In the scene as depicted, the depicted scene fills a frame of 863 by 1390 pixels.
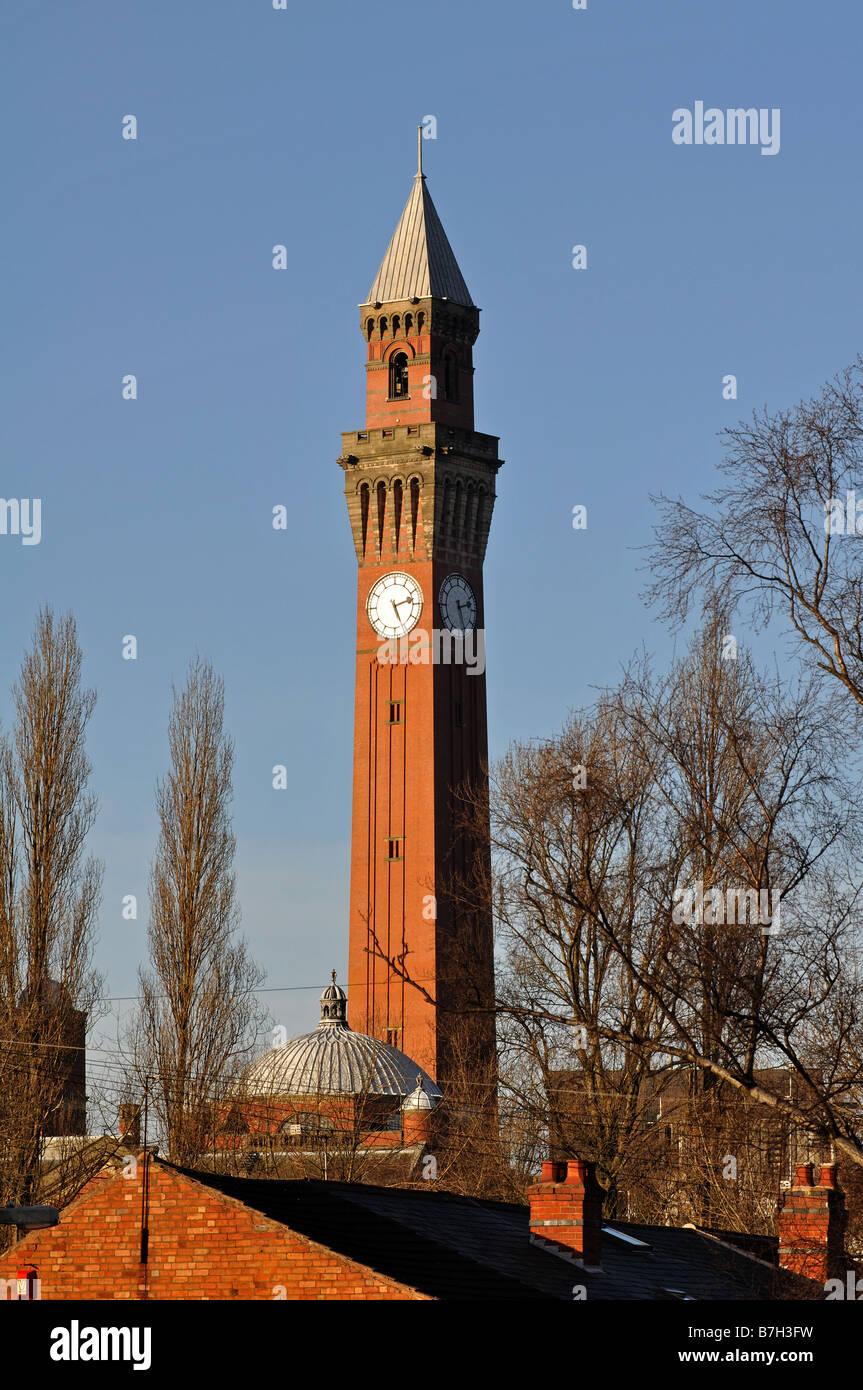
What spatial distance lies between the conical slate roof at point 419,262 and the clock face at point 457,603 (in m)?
11.7

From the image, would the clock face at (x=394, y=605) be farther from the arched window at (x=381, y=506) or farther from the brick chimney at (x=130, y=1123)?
the brick chimney at (x=130, y=1123)

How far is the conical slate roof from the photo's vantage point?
93312mm

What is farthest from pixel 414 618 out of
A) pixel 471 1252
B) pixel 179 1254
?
pixel 179 1254

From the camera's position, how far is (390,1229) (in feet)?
90.7

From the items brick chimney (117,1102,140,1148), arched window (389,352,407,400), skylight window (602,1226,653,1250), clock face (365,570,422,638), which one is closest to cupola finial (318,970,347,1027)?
clock face (365,570,422,638)

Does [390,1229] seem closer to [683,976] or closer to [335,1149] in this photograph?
[683,976]

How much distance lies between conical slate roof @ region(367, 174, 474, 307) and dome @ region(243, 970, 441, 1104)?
30.6 metres

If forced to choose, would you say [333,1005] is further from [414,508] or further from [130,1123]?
[130,1123]

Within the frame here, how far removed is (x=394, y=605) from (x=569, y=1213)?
6254cm

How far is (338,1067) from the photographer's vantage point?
3127 inches

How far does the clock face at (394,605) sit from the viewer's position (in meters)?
90.9
